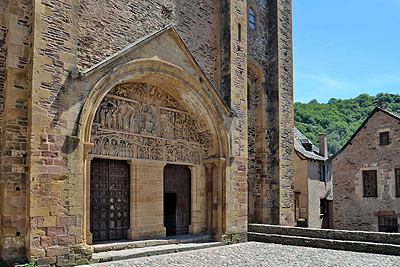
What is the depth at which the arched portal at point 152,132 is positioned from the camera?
9.79 meters

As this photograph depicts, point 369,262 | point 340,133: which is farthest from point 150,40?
point 340,133

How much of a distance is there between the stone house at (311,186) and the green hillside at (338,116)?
20.0 m

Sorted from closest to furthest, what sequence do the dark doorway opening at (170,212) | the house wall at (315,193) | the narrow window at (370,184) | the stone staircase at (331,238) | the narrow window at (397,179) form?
the stone staircase at (331,238) → the dark doorway opening at (170,212) → the narrow window at (397,179) → the narrow window at (370,184) → the house wall at (315,193)

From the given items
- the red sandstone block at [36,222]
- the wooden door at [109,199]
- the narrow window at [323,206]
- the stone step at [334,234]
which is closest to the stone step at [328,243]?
the stone step at [334,234]

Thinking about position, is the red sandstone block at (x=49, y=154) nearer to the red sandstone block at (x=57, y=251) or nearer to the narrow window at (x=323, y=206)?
the red sandstone block at (x=57, y=251)

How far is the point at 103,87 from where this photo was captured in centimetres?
930

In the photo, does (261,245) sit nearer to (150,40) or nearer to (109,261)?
(109,261)

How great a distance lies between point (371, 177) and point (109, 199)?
15.1 m

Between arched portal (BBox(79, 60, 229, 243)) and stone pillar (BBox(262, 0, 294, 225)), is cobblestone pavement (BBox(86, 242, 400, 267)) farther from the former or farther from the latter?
stone pillar (BBox(262, 0, 294, 225))

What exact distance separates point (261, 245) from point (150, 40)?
23.0 ft

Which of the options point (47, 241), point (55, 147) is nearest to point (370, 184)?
point (55, 147)

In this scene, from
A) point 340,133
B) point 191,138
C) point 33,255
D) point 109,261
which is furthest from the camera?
point 340,133

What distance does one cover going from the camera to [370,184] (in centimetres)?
2025

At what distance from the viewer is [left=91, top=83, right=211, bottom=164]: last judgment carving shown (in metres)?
10.1
